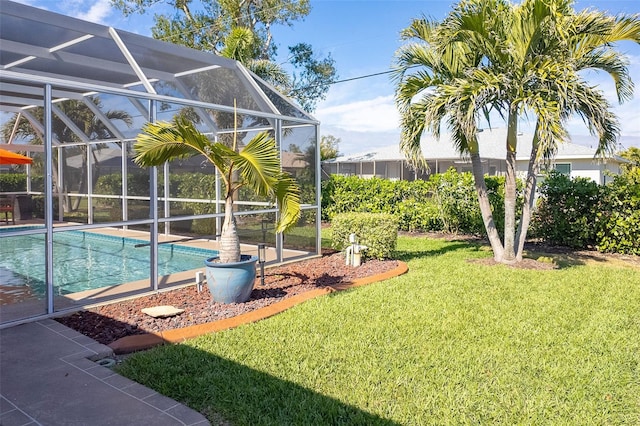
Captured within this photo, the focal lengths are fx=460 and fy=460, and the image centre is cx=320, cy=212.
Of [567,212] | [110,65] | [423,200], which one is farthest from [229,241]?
[423,200]

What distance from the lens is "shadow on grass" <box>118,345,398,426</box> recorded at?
3180mm

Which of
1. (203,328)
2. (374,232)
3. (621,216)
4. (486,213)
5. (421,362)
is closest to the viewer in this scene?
(421,362)

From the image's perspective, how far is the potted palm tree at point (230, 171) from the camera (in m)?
5.47

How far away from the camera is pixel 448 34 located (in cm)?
813

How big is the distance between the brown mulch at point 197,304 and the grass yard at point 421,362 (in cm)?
62

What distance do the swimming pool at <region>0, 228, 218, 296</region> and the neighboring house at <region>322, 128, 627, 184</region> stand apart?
1247 cm

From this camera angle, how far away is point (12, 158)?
866cm

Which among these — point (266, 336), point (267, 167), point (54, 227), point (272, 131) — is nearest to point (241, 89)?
point (272, 131)

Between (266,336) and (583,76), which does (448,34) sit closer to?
(583,76)

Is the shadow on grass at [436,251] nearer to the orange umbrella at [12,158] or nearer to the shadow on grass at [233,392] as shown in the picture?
the shadow on grass at [233,392]

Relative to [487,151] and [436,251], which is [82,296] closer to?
[436,251]

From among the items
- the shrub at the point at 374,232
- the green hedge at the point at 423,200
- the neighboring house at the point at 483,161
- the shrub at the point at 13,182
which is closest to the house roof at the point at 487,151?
the neighboring house at the point at 483,161

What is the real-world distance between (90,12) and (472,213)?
1615cm

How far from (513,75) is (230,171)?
5256mm
